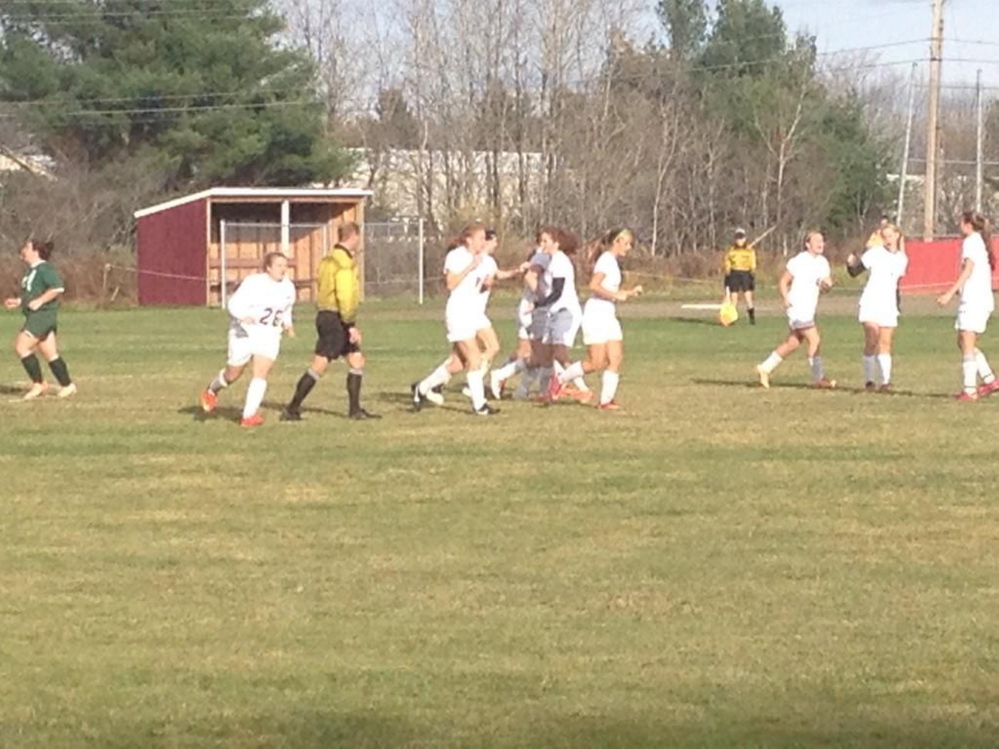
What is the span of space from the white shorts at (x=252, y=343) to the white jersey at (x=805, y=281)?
6240mm

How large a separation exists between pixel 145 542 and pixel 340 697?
4258mm

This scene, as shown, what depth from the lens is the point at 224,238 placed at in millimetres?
51188

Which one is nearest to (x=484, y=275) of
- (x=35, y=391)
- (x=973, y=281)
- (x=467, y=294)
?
(x=467, y=294)

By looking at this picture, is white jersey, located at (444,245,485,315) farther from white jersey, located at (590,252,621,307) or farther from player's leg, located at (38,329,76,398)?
player's leg, located at (38,329,76,398)

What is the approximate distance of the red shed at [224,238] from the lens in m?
51.3

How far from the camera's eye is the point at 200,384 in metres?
23.3

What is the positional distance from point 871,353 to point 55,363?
8509 mm

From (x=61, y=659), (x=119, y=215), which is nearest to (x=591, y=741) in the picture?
(x=61, y=659)

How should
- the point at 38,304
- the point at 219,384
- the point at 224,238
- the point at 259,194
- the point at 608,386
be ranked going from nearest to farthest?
the point at 219,384 → the point at 608,386 → the point at 38,304 → the point at 259,194 → the point at 224,238

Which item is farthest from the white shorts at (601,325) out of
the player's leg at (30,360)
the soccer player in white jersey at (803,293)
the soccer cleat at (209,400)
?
the player's leg at (30,360)

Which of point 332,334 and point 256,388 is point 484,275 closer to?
point 332,334

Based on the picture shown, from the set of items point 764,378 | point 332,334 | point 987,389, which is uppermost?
point 332,334

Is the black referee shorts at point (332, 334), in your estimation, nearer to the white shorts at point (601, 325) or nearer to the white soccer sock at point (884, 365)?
the white shorts at point (601, 325)

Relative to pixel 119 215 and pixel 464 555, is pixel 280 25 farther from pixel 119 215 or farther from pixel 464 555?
pixel 464 555
